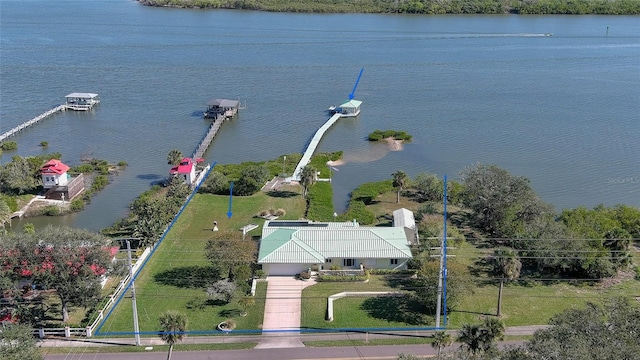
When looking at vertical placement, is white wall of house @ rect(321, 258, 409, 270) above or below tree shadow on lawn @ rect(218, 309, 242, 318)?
above

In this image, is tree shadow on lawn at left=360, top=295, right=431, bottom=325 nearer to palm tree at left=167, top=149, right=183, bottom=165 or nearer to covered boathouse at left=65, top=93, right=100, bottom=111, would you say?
palm tree at left=167, top=149, right=183, bottom=165

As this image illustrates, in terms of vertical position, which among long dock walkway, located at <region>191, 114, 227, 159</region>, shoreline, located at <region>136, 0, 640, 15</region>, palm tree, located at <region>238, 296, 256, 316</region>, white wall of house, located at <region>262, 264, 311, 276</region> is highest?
shoreline, located at <region>136, 0, 640, 15</region>

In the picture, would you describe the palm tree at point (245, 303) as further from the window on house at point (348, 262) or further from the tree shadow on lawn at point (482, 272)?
the tree shadow on lawn at point (482, 272)

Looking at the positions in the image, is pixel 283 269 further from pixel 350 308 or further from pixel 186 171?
pixel 186 171

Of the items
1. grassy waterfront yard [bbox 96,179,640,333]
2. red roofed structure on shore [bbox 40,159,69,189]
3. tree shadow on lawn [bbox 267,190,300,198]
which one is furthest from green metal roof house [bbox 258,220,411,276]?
red roofed structure on shore [bbox 40,159,69,189]

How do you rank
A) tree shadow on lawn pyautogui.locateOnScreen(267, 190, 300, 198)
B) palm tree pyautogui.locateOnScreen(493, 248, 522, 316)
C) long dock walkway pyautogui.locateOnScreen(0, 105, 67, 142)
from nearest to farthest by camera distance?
palm tree pyautogui.locateOnScreen(493, 248, 522, 316), tree shadow on lawn pyautogui.locateOnScreen(267, 190, 300, 198), long dock walkway pyautogui.locateOnScreen(0, 105, 67, 142)

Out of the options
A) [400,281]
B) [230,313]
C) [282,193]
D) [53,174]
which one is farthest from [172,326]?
[53,174]

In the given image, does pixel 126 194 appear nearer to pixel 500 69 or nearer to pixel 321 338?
pixel 321 338
